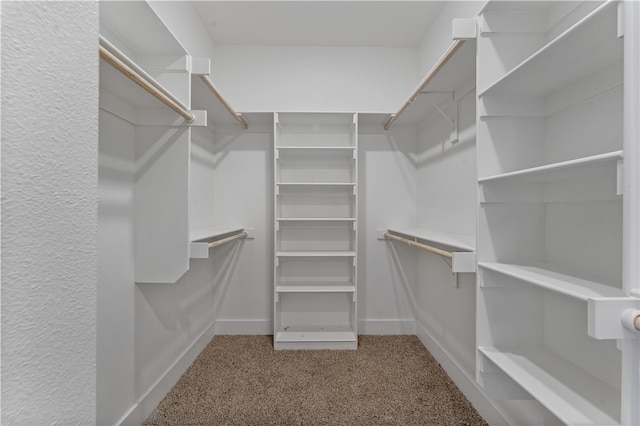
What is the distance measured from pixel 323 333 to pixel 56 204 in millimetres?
2313

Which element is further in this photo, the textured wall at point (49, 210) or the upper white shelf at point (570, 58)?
the upper white shelf at point (570, 58)

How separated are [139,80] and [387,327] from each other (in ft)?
8.21

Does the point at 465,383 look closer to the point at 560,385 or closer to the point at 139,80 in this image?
the point at 560,385

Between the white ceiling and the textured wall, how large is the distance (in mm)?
1943

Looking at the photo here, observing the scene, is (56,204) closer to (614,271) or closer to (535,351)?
(614,271)

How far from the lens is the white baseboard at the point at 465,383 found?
1542 millimetres

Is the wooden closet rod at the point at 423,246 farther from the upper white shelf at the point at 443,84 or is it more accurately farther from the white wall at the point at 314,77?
the white wall at the point at 314,77

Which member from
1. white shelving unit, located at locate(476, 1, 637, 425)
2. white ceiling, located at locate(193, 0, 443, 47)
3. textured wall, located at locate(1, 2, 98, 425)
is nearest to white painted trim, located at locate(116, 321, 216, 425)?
textured wall, located at locate(1, 2, 98, 425)

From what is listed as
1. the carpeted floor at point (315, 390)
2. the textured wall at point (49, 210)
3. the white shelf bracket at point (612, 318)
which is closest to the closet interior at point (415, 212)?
the white shelf bracket at point (612, 318)

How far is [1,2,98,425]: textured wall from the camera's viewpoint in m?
0.41

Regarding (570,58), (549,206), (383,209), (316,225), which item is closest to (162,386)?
(316,225)

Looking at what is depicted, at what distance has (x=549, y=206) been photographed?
49.1 inches

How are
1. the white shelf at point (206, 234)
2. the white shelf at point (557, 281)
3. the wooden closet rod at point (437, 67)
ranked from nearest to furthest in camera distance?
the white shelf at point (557, 281) < the wooden closet rod at point (437, 67) < the white shelf at point (206, 234)

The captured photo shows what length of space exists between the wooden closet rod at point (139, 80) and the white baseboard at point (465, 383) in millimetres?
2053
